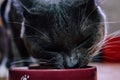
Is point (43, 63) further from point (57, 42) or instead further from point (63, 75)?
point (63, 75)

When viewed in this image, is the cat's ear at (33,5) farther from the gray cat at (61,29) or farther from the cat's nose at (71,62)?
the cat's nose at (71,62)

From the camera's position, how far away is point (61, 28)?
0.97 metres

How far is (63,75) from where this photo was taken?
712mm

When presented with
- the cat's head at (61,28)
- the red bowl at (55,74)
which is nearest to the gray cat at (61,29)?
the cat's head at (61,28)

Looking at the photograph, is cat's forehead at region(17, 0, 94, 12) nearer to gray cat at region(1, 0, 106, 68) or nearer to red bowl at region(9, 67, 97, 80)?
gray cat at region(1, 0, 106, 68)

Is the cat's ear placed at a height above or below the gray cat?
above

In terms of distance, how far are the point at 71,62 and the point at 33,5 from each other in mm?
223

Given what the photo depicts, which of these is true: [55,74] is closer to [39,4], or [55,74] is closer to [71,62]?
[71,62]

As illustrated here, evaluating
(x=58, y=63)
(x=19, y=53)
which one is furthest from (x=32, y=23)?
(x=19, y=53)

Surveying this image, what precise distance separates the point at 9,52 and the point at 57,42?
50.7 inches

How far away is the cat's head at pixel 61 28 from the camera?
957mm

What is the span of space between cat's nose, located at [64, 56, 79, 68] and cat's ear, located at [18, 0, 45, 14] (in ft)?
0.60

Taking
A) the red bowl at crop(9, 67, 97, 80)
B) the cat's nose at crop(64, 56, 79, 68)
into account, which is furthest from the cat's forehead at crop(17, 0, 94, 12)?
the red bowl at crop(9, 67, 97, 80)

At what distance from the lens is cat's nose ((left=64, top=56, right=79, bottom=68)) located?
36.1 inches
